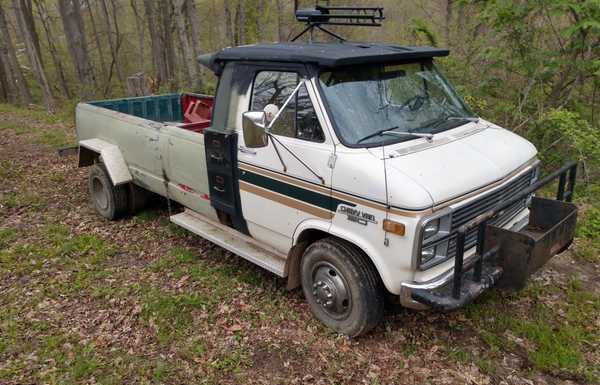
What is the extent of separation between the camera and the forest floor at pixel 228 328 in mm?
3758

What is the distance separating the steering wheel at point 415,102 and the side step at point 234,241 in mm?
1764

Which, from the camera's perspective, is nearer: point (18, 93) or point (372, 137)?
point (372, 137)

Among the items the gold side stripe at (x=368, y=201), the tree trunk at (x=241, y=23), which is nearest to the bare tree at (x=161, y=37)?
the tree trunk at (x=241, y=23)

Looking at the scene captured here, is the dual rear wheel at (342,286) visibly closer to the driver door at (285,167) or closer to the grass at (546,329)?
the driver door at (285,167)

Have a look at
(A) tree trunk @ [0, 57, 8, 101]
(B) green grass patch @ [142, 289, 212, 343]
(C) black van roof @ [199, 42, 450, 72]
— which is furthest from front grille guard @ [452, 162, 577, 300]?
(A) tree trunk @ [0, 57, 8, 101]

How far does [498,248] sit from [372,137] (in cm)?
126

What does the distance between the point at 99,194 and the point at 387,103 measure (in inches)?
178

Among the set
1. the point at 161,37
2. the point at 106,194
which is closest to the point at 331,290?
the point at 106,194

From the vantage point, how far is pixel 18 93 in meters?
20.6

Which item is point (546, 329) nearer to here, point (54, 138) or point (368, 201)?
point (368, 201)

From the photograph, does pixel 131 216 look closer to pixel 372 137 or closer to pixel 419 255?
pixel 372 137

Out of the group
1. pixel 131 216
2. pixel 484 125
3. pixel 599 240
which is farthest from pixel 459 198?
pixel 131 216

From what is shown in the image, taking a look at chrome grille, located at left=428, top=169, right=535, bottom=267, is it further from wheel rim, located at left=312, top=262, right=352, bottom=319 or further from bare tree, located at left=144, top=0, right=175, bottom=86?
bare tree, located at left=144, top=0, right=175, bottom=86

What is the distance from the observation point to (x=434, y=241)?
11.1 feet
